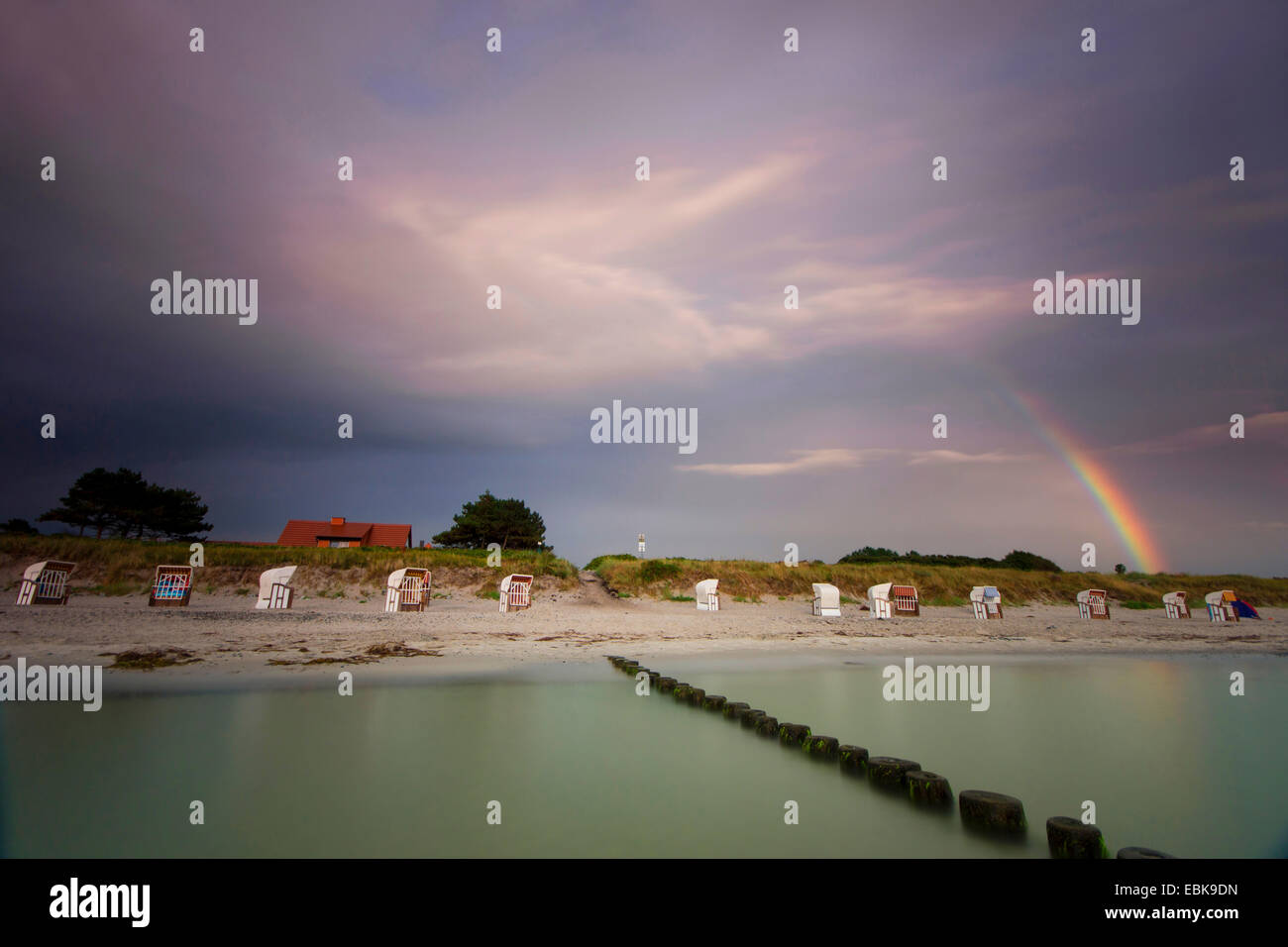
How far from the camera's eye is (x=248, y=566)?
2789cm

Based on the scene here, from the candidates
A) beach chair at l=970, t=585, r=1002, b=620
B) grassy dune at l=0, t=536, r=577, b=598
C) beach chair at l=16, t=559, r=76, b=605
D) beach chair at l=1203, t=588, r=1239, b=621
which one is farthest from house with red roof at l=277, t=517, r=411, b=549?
beach chair at l=1203, t=588, r=1239, b=621

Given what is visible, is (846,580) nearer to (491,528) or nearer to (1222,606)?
(1222,606)

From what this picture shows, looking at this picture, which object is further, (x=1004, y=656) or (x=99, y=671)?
(x=1004, y=656)

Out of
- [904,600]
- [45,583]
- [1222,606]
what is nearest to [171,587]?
[45,583]

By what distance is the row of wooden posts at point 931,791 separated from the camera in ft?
16.0

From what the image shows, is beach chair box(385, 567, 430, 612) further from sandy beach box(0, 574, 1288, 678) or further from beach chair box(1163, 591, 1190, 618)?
beach chair box(1163, 591, 1190, 618)

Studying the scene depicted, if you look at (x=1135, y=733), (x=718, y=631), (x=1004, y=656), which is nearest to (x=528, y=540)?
(x=718, y=631)

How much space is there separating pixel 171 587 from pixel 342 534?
1654 inches

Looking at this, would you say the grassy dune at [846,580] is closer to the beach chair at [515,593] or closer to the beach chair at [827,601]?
the beach chair at [827,601]

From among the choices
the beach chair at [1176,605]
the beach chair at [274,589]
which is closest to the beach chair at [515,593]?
the beach chair at [274,589]

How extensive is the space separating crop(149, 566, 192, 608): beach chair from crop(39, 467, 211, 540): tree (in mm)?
35169

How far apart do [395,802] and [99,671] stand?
31.9 feet
